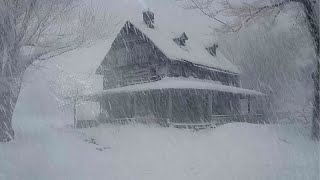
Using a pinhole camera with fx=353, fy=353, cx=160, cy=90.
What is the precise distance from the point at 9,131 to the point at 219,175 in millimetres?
8644

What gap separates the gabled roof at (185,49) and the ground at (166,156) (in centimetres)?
951

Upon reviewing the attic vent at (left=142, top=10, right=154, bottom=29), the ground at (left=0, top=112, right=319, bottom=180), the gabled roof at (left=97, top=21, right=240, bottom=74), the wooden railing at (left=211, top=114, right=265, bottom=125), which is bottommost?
the ground at (left=0, top=112, right=319, bottom=180)

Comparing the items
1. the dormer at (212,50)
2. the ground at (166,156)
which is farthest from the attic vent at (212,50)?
the ground at (166,156)

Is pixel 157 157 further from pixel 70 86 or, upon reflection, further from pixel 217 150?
pixel 70 86

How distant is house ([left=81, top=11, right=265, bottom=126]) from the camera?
26453 millimetres

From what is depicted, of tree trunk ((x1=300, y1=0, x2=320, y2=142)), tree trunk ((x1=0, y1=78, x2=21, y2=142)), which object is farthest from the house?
tree trunk ((x1=0, y1=78, x2=21, y2=142))

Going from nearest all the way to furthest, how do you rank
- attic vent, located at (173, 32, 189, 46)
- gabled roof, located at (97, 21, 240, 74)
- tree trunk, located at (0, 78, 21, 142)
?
tree trunk, located at (0, 78, 21, 142)
gabled roof, located at (97, 21, 240, 74)
attic vent, located at (173, 32, 189, 46)

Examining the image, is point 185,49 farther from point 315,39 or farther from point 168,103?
point 315,39

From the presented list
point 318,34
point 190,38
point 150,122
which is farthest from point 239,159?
point 190,38

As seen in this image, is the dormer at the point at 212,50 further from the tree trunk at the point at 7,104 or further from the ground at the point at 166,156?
the tree trunk at the point at 7,104

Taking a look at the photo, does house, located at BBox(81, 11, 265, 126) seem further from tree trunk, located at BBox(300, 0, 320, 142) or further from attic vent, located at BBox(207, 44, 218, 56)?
tree trunk, located at BBox(300, 0, 320, 142)

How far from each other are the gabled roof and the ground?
9512 mm

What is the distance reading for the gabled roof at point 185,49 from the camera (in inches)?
1099

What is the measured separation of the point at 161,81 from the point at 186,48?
18.5 ft
